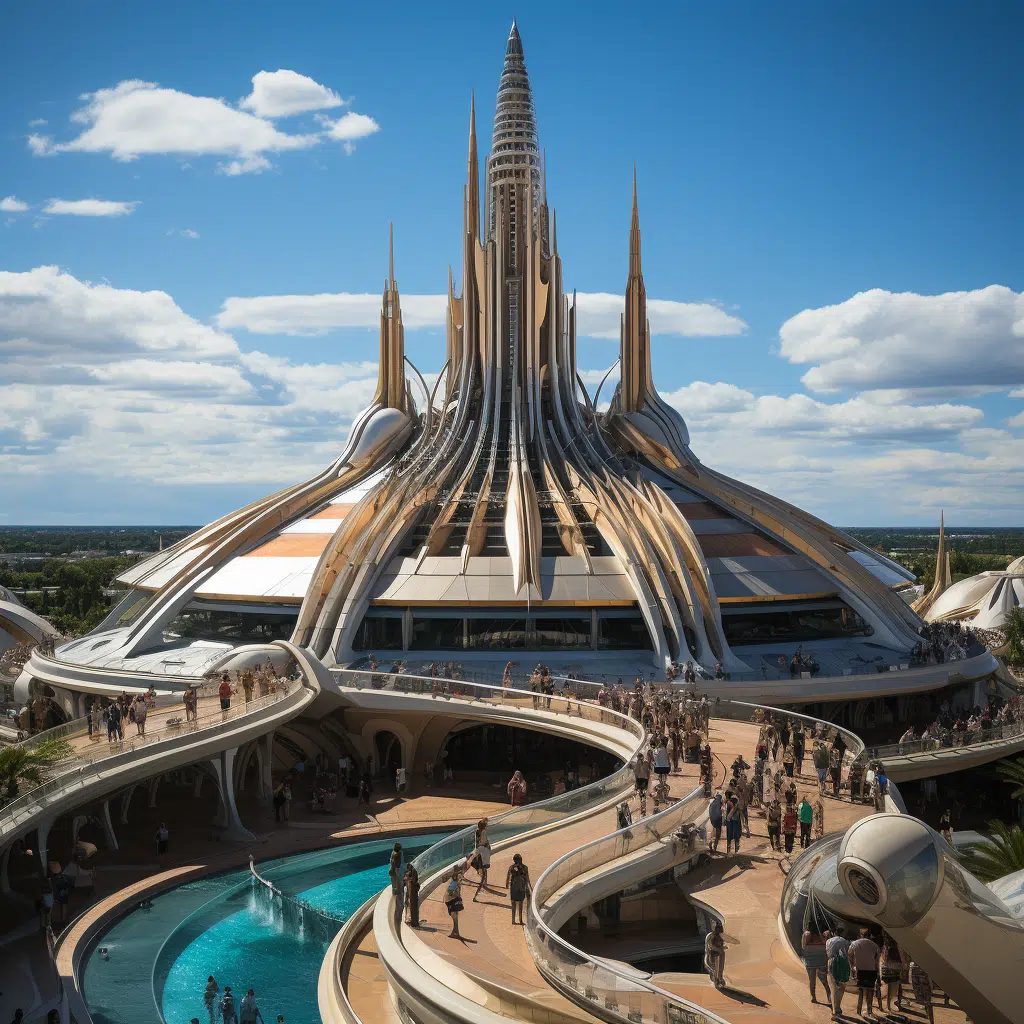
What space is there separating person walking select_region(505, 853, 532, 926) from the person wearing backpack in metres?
4.70

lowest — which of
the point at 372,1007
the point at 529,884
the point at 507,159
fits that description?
the point at 372,1007

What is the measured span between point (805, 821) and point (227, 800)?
1647cm

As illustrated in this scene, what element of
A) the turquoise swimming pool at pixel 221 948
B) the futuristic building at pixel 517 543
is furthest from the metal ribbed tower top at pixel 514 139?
the turquoise swimming pool at pixel 221 948

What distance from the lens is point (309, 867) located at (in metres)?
30.1

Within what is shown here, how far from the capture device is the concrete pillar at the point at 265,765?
35106mm

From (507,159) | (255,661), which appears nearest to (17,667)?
(255,661)

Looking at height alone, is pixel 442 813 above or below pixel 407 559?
below

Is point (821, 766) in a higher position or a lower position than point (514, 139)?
lower

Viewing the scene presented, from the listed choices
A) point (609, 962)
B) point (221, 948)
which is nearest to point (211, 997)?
point (221, 948)

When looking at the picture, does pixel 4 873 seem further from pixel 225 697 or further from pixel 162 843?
pixel 225 697

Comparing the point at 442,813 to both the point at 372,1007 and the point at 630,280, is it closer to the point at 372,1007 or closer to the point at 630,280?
the point at 372,1007

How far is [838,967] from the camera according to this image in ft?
52.4

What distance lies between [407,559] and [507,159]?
2051 centimetres

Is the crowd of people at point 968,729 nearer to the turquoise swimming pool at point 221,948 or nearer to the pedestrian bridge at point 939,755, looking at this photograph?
the pedestrian bridge at point 939,755
